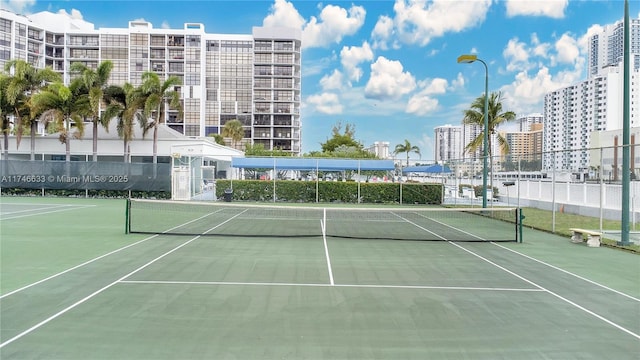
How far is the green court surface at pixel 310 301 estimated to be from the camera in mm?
5492

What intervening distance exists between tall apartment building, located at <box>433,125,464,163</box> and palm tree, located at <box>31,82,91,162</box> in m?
123

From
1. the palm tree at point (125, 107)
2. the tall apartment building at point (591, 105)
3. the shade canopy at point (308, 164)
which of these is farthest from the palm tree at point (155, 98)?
the tall apartment building at point (591, 105)

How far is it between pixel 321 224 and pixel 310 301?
1121cm

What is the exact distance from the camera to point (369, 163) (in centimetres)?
3391

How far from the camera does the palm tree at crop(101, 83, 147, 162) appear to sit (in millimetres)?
33906

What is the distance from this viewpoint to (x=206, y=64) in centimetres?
9231

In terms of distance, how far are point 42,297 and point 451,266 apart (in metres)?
8.06

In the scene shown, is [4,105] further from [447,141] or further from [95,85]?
[447,141]

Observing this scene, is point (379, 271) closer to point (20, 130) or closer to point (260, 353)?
point (260, 353)

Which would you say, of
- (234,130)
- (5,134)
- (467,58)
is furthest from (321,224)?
(234,130)

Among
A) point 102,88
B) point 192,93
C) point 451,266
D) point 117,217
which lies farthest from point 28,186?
point 192,93

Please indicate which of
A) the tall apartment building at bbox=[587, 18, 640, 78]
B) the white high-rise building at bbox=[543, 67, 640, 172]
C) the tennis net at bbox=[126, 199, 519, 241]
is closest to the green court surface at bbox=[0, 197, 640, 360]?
the tennis net at bbox=[126, 199, 519, 241]

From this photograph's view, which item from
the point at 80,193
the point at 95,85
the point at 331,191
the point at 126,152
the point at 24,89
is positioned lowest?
the point at 80,193

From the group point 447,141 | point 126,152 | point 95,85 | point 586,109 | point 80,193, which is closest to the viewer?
point 80,193
